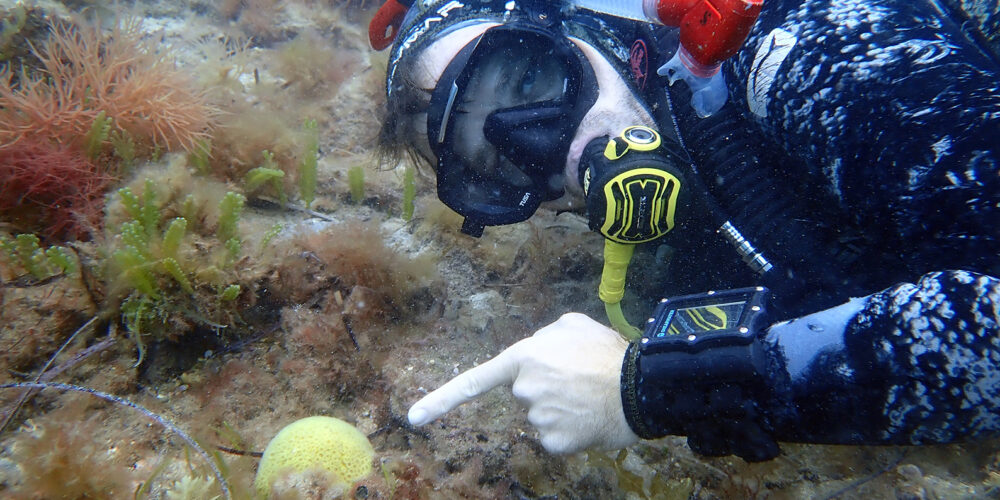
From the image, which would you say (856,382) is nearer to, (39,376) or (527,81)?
(527,81)

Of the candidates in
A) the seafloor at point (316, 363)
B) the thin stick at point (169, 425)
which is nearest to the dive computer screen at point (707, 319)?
the seafloor at point (316, 363)

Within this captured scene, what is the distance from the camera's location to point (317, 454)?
1729 millimetres

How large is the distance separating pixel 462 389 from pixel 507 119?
138 cm

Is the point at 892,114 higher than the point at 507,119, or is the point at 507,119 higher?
the point at 892,114

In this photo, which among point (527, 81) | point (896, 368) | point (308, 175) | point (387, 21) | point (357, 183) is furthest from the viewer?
point (387, 21)

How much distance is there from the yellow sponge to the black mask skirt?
1233mm

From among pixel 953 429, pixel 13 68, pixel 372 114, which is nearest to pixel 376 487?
pixel 953 429

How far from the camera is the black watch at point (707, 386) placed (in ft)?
4.86

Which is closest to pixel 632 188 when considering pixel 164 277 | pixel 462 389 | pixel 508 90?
pixel 508 90

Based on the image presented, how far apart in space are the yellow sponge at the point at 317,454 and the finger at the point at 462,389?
1.09ft

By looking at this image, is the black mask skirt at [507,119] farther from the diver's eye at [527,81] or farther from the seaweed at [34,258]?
the seaweed at [34,258]

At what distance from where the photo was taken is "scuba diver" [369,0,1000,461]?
1.40m

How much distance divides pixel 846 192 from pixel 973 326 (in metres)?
0.80

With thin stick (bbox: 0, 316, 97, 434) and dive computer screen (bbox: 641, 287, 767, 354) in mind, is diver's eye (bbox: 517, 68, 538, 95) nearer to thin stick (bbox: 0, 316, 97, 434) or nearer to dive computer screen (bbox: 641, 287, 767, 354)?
dive computer screen (bbox: 641, 287, 767, 354)
